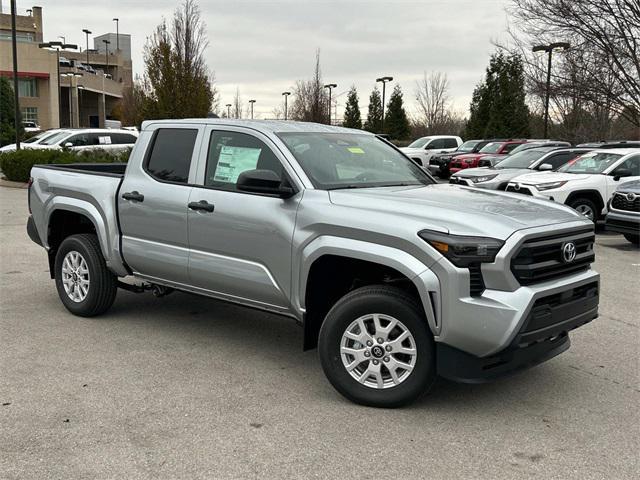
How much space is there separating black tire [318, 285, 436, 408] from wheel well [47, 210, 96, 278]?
3282 millimetres

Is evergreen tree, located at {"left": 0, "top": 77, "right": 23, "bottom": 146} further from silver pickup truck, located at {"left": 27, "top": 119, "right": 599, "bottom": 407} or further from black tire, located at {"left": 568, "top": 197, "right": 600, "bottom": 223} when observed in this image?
silver pickup truck, located at {"left": 27, "top": 119, "right": 599, "bottom": 407}

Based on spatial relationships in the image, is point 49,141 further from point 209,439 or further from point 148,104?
point 209,439

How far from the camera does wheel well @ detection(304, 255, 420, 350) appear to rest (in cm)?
460

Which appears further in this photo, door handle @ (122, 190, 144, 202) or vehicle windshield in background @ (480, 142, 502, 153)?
→ vehicle windshield in background @ (480, 142, 502, 153)

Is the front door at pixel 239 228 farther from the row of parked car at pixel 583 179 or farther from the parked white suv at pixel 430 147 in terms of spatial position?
the parked white suv at pixel 430 147

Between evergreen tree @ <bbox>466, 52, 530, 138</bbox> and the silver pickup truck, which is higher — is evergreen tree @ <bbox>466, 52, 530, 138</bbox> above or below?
above

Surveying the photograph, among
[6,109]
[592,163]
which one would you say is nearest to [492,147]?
[592,163]

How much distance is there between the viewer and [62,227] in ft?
22.5

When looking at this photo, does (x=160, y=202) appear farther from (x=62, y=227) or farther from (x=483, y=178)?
(x=483, y=178)

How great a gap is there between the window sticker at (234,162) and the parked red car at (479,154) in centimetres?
1875

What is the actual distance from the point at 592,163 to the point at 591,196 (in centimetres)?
102

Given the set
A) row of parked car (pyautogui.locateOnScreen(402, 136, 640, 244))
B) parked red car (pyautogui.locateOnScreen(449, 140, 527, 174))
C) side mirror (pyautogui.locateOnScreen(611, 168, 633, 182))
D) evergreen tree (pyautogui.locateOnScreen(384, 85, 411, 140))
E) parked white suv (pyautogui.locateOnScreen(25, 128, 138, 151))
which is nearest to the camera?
row of parked car (pyautogui.locateOnScreen(402, 136, 640, 244))

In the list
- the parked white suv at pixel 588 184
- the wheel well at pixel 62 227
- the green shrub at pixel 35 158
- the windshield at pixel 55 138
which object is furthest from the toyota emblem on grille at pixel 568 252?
the windshield at pixel 55 138

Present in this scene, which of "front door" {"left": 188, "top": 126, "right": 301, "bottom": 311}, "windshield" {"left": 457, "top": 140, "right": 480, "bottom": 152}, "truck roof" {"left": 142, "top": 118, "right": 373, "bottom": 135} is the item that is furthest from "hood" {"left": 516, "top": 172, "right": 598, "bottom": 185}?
"windshield" {"left": 457, "top": 140, "right": 480, "bottom": 152}
